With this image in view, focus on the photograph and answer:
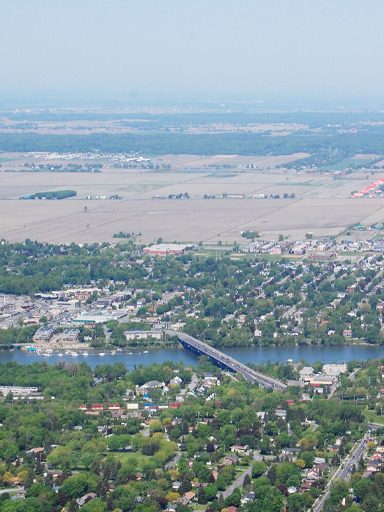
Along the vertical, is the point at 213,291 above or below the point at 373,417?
below

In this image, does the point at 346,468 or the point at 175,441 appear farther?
the point at 175,441

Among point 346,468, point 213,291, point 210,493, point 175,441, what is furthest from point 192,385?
point 213,291

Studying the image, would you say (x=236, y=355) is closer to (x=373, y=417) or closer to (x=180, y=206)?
(x=373, y=417)

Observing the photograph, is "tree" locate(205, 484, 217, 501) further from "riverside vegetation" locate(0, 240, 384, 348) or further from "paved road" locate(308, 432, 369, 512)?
"riverside vegetation" locate(0, 240, 384, 348)

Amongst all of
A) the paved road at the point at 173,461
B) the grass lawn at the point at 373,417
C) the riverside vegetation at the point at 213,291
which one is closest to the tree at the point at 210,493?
the paved road at the point at 173,461

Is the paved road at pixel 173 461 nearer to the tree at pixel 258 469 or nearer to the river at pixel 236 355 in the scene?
the tree at pixel 258 469
